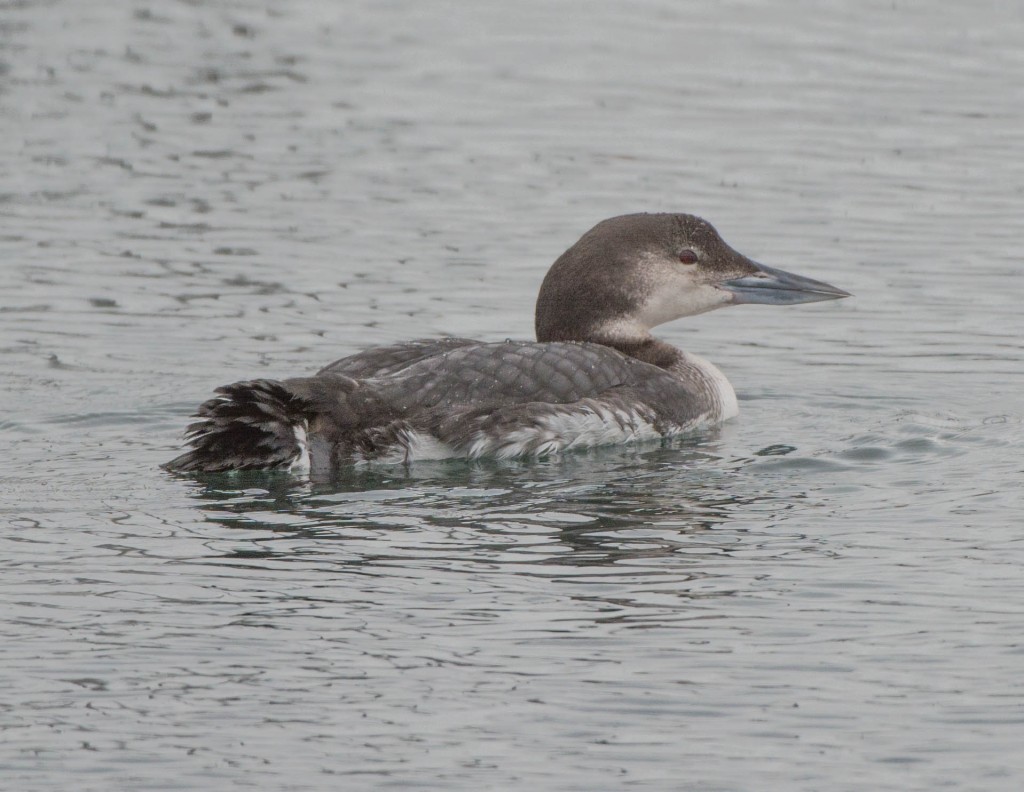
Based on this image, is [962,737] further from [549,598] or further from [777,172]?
[777,172]

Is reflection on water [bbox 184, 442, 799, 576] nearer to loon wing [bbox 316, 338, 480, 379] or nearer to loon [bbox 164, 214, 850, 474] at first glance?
loon [bbox 164, 214, 850, 474]

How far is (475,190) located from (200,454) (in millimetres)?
5397

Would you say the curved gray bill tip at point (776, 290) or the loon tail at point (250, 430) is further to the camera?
the curved gray bill tip at point (776, 290)

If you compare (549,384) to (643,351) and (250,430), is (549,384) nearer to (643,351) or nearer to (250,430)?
(643,351)

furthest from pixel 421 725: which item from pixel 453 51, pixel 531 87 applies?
pixel 453 51

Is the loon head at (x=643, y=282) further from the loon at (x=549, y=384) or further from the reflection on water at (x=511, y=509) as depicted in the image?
the reflection on water at (x=511, y=509)

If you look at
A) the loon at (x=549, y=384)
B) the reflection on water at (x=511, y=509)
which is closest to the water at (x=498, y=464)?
the reflection on water at (x=511, y=509)

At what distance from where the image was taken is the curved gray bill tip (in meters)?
8.98

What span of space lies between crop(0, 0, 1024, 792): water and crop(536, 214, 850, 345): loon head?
47 cm

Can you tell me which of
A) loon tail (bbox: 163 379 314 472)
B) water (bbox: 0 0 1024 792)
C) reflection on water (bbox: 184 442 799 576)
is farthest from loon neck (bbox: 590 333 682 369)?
loon tail (bbox: 163 379 314 472)

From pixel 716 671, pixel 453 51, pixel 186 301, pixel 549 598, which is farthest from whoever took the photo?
pixel 453 51

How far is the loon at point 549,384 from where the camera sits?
24.0ft

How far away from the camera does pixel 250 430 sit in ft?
23.9

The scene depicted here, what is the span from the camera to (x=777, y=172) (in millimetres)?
12836
